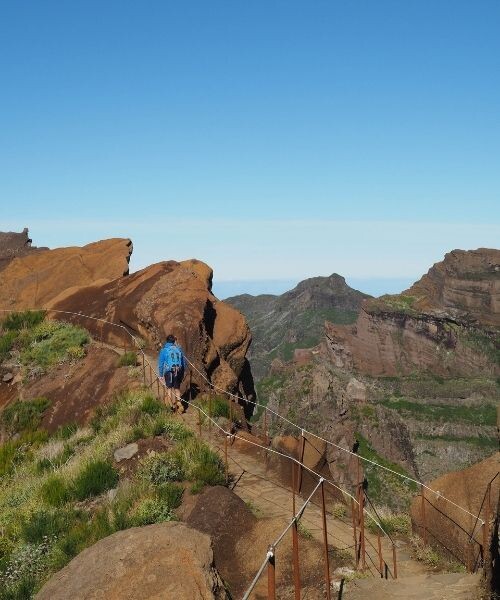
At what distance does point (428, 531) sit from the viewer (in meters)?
12.5

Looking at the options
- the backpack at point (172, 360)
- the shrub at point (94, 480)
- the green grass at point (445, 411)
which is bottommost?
the green grass at point (445, 411)

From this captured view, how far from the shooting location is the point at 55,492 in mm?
12602

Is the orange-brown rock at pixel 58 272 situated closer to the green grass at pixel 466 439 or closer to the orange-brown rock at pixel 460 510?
the orange-brown rock at pixel 460 510

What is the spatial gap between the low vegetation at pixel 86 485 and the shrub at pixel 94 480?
0.02m

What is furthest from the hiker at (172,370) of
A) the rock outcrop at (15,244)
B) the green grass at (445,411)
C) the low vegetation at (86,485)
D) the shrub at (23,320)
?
the green grass at (445,411)

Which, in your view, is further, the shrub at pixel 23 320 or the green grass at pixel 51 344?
the shrub at pixel 23 320

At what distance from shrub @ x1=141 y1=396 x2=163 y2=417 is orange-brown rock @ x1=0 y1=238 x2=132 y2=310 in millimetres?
13829

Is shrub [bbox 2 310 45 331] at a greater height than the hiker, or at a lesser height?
greater

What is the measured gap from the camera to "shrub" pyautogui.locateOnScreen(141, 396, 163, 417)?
1598 centimetres

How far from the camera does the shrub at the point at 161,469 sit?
1233 cm

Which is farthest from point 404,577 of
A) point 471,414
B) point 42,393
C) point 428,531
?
point 471,414

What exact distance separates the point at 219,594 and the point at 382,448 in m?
141

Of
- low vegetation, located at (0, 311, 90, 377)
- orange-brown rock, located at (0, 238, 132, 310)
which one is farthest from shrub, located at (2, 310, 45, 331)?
orange-brown rock, located at (0, 238, 132, 310)

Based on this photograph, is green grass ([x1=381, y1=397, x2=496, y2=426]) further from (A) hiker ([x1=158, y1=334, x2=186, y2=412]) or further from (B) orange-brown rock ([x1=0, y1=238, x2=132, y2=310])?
(A) hiker ([x1=158, y1=334, x2=186, y2=412])
